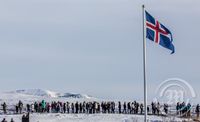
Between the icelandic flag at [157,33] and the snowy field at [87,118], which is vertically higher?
the icelandic flag at [157,33]

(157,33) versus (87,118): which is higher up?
(157,33)

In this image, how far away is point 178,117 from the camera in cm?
6166

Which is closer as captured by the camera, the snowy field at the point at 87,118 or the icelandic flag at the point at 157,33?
the icelandic flag at the point at 157,33

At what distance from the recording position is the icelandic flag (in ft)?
112

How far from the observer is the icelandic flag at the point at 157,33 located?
1348 inches

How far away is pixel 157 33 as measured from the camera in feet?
114

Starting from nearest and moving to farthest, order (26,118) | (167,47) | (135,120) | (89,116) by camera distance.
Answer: (167,47), (26,118), (135,120), (89,116)

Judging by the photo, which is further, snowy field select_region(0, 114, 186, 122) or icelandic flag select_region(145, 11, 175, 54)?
snowy field select_region(0, 114, 186, 122)

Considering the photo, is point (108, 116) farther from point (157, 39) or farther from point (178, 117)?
point (157, 39)

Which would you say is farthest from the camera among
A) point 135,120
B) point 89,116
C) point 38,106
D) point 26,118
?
point 38,106

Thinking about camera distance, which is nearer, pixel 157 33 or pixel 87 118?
pixel 157 33

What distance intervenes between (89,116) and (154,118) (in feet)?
20.5

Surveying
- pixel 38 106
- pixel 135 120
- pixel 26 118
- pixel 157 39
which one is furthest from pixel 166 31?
pixel 38 106

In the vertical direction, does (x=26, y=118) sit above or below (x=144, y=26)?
below
